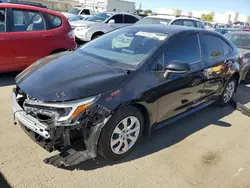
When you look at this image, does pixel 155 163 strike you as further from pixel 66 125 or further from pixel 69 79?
pixel 69 79

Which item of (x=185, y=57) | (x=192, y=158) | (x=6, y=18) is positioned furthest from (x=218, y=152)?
(x=6, y=18)

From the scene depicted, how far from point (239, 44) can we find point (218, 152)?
543 cm

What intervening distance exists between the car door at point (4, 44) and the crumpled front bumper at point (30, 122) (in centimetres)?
269

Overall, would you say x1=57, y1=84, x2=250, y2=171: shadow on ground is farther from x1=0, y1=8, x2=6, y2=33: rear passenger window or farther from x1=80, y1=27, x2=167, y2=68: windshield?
x1=0, y1=8, x2=6, y2=33: rear passenger window

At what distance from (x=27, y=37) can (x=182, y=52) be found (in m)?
3.44

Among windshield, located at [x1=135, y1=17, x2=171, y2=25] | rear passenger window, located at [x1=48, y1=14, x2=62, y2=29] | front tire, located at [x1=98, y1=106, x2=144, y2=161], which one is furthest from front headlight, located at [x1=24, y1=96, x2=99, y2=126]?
windshield, located at [x1=135, y1=17, x2=171, y2=25]

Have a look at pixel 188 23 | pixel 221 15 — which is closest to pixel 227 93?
pixel 188 23

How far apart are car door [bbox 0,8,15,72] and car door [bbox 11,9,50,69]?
0.09 meters

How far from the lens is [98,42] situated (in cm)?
396

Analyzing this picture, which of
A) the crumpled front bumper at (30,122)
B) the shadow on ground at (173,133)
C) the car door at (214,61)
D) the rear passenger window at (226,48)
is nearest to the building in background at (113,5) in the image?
the rear passenger window at (226,48)

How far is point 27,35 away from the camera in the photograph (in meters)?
5.26

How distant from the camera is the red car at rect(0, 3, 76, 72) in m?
5.06

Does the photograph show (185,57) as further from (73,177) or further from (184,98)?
(73,177)

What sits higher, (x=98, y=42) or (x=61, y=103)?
(x=98, y=42)
